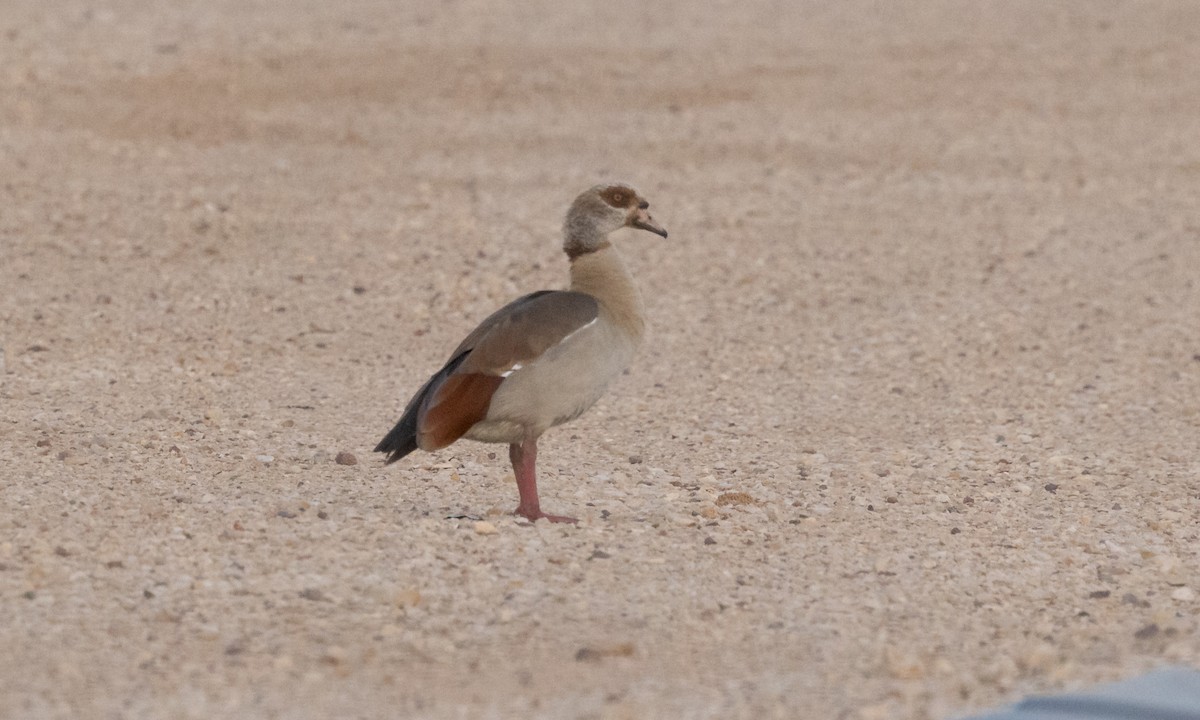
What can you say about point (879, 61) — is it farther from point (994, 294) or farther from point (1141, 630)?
point (1141, 630)

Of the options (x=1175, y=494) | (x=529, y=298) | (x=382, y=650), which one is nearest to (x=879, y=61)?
(x=1175, y=494)

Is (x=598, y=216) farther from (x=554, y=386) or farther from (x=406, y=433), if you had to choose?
(x=406, y=433)

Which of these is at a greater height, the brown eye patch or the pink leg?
the brown eye patch

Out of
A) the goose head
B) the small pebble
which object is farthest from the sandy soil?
the goose head

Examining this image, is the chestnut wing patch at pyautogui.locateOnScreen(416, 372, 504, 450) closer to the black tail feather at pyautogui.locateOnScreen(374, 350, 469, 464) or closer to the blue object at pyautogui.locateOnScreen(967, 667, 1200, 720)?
the black tail feather at pyautogui.locateOnScreen(374, 350, 469, 464)

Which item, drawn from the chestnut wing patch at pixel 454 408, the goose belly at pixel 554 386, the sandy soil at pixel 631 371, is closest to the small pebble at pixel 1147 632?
the sandy soil at pixel 631 371

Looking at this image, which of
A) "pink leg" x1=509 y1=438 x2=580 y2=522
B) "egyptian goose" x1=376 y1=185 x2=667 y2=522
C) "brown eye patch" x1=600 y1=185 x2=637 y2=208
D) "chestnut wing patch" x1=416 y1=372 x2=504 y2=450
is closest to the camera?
"chestnut wing patch" x1=416 y1=372 x2=504 y2=450

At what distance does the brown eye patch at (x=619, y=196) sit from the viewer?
923cm

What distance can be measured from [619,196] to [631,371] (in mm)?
4121

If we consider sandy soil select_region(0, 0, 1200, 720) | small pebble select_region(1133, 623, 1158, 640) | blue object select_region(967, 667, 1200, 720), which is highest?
sandy soil select_region(0, 0, 1200, 720)

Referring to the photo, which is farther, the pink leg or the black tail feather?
the pink leg

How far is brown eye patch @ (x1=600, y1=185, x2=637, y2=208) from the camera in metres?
9.23

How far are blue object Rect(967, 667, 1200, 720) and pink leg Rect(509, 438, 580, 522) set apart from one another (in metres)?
2.60

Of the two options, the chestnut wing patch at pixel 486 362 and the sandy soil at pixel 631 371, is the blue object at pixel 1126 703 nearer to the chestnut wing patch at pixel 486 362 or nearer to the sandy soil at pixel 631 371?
the sandy soil at pixel 631 371
